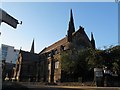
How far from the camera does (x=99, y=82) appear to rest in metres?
34.2

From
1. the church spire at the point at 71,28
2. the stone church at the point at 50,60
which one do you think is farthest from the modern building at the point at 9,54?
the church spire at the point at 71,28

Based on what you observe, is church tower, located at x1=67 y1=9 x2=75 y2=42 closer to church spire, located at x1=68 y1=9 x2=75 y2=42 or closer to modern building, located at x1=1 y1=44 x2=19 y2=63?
church spire, located at x1=68 y1=9 x2=75 y2=42

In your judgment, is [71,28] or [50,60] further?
[50,60]

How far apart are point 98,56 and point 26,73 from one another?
125 feet

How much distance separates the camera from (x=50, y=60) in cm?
6353

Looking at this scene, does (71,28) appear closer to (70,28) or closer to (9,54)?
(70,28)

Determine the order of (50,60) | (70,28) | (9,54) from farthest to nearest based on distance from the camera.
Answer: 1. (9,54)
2. (50,60)
3. (70,28)

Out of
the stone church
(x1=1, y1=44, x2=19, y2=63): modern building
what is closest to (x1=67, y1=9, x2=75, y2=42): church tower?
the stone church

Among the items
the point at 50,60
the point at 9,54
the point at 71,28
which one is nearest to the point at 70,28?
the point at 71,28

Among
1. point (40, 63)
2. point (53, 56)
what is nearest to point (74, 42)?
point (53, 56)

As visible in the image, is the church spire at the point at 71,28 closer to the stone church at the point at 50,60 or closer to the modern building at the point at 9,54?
the stone church at the point at 50,60

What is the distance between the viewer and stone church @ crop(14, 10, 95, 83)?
59991mm

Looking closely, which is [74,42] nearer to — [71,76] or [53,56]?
[53,56]

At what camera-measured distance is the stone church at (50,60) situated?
5999cm
